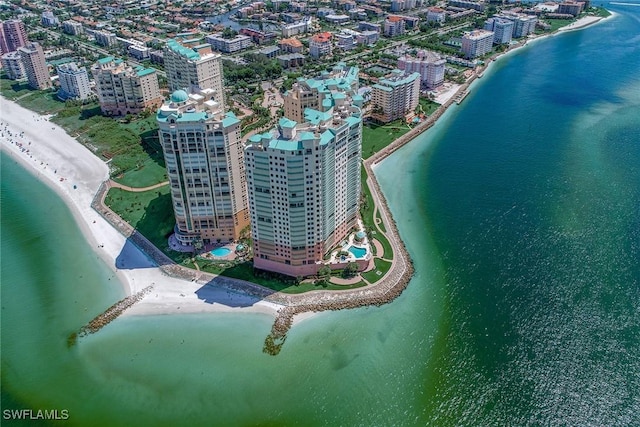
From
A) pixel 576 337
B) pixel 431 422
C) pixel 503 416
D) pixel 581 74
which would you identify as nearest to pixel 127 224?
pixel 431 422

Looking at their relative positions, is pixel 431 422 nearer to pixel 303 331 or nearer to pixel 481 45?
pixel 303 331

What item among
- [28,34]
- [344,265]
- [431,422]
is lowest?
[431,422]

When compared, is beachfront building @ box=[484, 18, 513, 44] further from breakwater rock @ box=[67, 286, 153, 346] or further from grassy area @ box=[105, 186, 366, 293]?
breakwater rock @ box=[67, 286, 153, 346]

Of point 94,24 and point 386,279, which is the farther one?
point 94,24

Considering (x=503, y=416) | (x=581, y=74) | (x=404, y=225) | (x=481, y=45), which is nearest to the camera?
(x=503, y=416)

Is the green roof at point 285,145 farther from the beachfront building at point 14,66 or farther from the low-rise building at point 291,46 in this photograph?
the beachfront building at point 14,66

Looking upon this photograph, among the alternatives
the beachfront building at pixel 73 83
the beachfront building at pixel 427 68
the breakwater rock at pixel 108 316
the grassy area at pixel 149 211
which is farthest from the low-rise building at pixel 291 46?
the breakwater rock at pixel 108 316

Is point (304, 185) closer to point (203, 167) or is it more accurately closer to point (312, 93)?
point (203, 167)

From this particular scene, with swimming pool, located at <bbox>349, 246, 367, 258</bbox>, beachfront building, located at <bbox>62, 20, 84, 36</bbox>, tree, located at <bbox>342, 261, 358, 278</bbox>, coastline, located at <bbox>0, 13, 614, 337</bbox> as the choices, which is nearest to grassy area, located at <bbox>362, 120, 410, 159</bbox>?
coastline, located at <bbox>0, 13, 614, 337</bbox>
